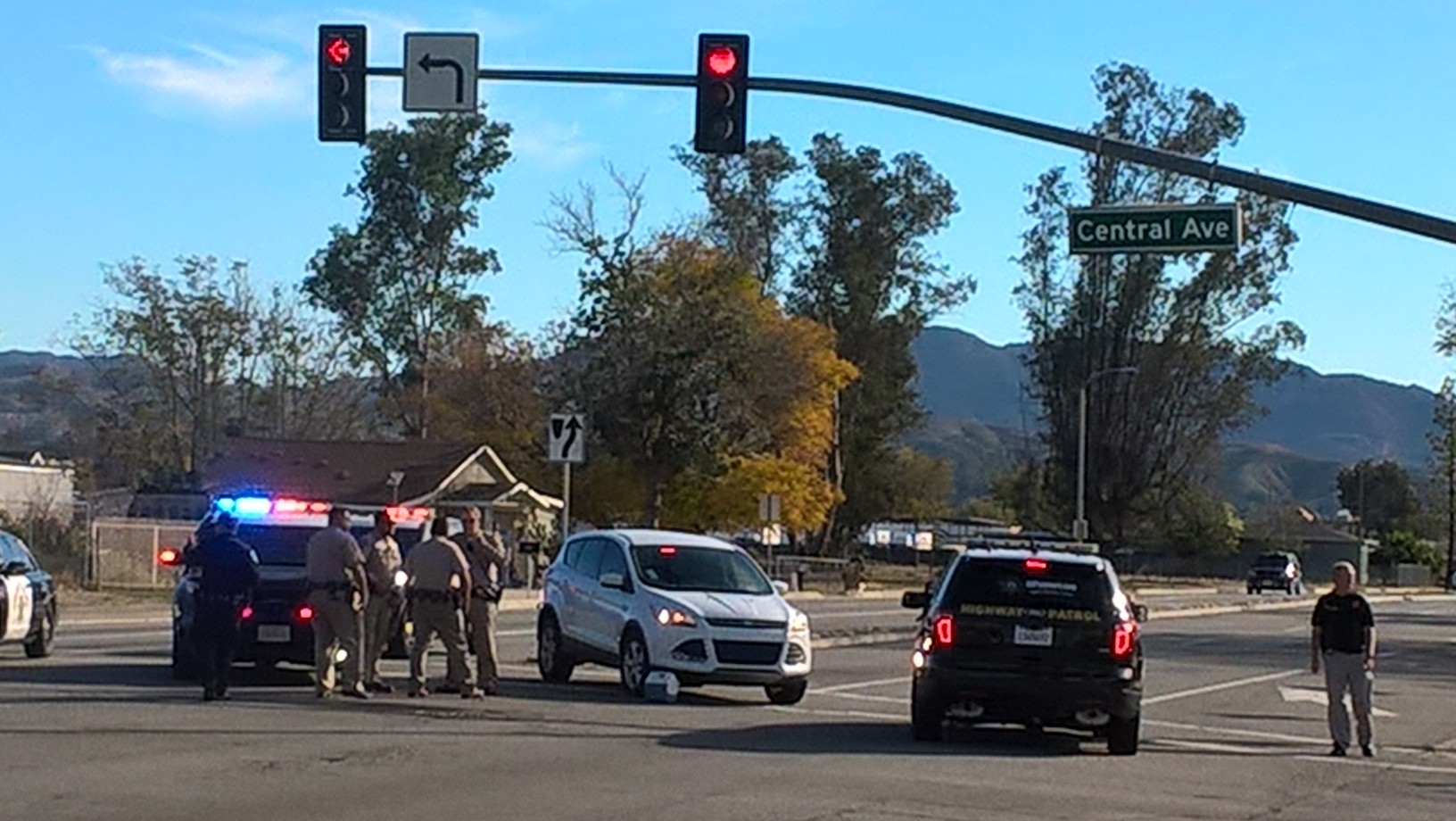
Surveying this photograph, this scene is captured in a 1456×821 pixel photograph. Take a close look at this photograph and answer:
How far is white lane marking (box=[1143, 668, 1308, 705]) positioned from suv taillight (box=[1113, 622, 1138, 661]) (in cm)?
669

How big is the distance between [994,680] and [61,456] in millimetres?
77990

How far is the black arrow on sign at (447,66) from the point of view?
20.5 metres

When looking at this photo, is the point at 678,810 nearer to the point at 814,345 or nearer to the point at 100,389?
the point at 814,345

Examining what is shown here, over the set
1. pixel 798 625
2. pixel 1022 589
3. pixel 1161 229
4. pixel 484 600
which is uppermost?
pixel 1161 229

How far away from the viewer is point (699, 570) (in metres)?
21.7

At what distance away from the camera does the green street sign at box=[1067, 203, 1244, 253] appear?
68.0 ft

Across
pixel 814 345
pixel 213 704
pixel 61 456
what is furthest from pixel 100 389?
pixel 213 704

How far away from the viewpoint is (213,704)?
1855 cm

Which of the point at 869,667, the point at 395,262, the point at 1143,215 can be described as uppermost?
the point at 395,262

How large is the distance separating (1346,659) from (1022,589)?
347 cm

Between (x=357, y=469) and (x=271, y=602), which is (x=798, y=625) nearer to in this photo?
(x=271, y=602)

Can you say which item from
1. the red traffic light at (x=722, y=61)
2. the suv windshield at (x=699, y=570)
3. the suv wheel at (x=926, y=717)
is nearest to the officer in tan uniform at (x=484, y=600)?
the suv windshield at (x=699, y=570)

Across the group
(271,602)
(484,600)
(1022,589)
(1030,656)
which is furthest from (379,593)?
(1030,656)

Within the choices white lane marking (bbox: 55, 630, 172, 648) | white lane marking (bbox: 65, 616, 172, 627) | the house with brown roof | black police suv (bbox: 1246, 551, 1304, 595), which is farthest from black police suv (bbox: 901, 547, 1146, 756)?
black police suv (bbox: 1246, 551, 1304, 595)
